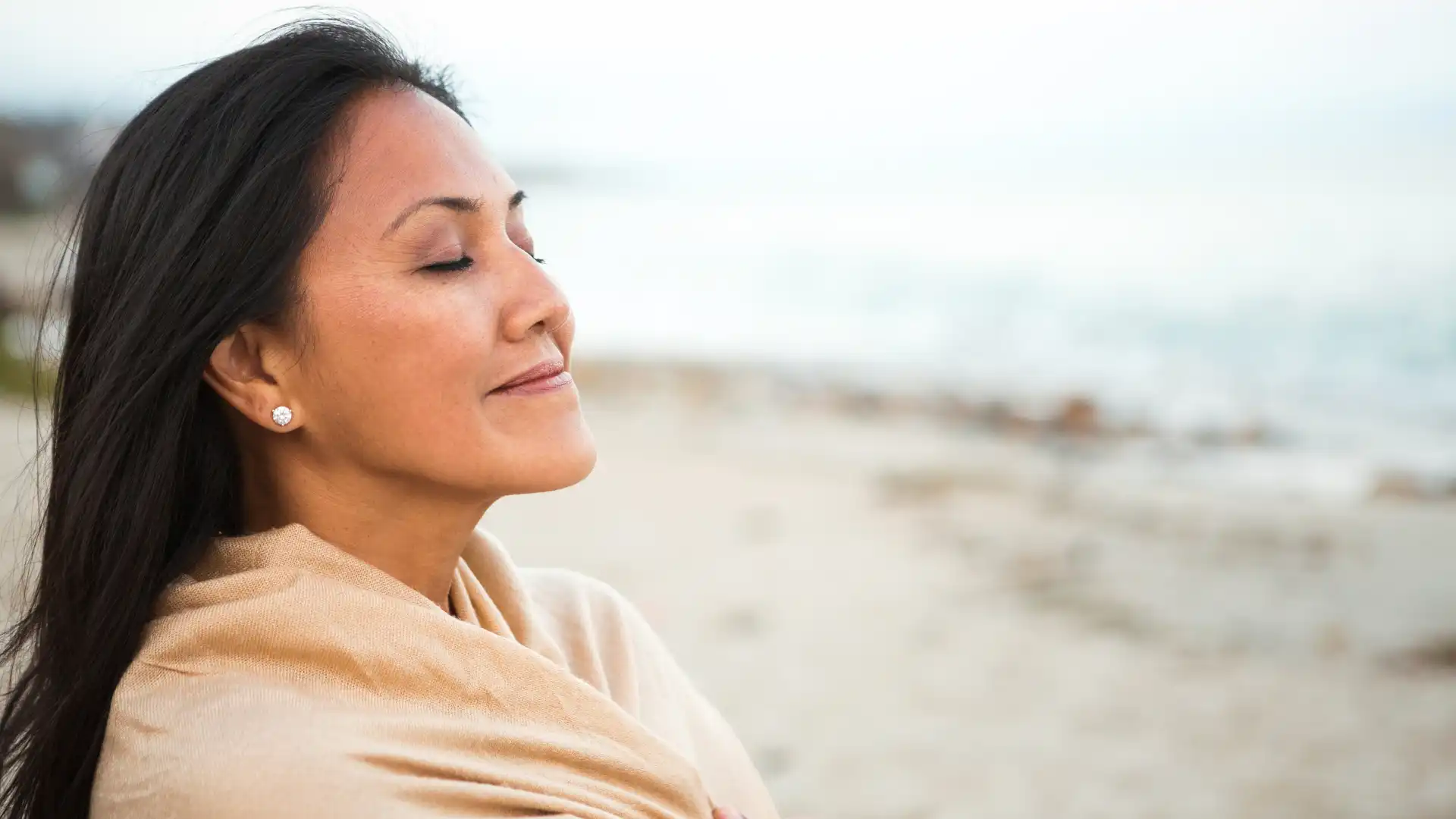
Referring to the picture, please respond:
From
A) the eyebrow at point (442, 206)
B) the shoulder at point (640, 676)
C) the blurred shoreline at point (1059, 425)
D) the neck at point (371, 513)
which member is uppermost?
the eyebrow at point (442, 206)

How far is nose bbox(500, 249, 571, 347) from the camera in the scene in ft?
5.18

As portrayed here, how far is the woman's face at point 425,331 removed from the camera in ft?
4.94

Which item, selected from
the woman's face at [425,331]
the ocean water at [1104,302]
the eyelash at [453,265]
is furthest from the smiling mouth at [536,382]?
the ocean water at [1104,302]

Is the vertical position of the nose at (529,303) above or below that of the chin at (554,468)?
above

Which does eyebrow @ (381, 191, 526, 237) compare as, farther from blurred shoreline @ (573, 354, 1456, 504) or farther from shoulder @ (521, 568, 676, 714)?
blurred shoreline @ (573, 354, 1456, 504)

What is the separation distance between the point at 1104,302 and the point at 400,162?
52.0 ft

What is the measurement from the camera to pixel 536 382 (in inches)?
63.1

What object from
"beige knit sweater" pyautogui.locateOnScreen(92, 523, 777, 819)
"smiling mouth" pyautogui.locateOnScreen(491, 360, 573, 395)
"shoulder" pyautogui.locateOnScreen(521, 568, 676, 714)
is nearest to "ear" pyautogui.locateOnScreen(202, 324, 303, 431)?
"beige knit sweater" pyautogui.locateOnScreen(92, 523, 777, 819)

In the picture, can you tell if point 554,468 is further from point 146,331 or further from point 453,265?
point 146,331

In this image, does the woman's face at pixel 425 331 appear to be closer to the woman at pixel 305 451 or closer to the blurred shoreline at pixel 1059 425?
the woman at pixel 305 451

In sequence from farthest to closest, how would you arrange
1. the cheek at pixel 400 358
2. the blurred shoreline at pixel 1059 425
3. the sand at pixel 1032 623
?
the blurred shoreline at pixel 1059 425 → the sand at pixel 1032 623 → the cheek at pixel 400 358

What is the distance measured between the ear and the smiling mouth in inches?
10.2

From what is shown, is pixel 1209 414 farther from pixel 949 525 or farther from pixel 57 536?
pixel 57 536

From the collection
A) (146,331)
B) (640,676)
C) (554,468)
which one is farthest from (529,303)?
(640,676)
